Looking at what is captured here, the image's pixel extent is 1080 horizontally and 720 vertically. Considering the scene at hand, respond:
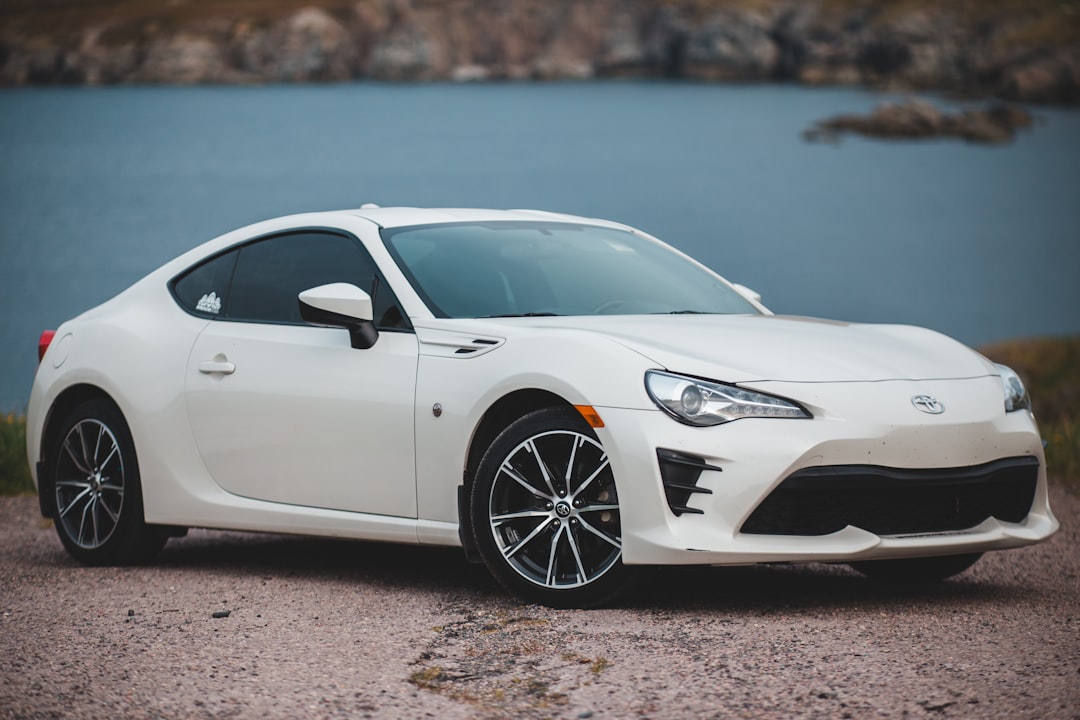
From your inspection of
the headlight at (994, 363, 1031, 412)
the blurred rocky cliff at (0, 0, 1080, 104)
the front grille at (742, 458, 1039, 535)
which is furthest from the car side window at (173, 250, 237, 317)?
the blurred rocky cliff at (0, 0, 1080, 104)

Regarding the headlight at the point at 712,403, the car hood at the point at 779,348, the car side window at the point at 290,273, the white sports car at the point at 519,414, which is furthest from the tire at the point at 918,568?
the car side window at the point at 290,273

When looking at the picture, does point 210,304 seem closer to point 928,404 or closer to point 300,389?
point 300,389

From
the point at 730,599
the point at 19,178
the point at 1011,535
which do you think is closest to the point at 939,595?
the point at 1011,535

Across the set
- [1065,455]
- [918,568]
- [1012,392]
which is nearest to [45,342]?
[918,568]

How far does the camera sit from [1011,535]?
529 cm

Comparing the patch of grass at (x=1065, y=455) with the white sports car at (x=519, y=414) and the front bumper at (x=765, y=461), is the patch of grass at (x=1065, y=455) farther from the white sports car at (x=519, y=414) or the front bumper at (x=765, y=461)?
the front bumper at (x=765, y=461)

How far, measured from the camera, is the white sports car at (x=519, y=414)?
4918 mm

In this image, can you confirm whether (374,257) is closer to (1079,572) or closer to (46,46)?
(1079,572)

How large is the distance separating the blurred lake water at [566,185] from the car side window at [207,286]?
1649 centimetres

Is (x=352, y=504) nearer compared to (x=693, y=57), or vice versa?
(x=352, y=504)

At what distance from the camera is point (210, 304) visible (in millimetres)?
6613

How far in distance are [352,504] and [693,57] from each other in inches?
2098

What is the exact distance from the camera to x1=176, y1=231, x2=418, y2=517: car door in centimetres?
568

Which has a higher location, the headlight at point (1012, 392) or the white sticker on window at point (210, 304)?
the white sticker on window at point (210, 304)
